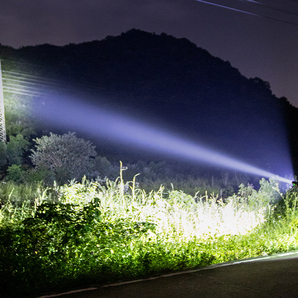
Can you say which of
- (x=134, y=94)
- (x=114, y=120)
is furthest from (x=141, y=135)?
(x=134, y=94)

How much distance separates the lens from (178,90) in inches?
1923

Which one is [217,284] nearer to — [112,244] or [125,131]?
[112,244]

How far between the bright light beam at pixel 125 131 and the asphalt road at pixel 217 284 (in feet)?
80.2

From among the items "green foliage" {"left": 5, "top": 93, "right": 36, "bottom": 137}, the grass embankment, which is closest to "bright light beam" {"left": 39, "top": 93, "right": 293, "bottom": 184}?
"green foliage" {"left": 5, "top": 93, "right": 36, "bottom": 137}

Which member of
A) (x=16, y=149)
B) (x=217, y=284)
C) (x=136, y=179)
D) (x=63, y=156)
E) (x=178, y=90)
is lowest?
(x=217, y=284)

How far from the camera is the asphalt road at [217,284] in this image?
15.6 feet

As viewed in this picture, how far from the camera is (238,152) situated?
1489 inches

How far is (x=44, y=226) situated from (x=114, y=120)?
33002 mm

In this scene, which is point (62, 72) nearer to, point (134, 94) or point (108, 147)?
point (134, 94)

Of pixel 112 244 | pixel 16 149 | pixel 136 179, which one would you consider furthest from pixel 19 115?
pixel 112 244

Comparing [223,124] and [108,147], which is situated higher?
[223,124]

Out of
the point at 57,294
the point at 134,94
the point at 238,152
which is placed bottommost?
the point at 57,294

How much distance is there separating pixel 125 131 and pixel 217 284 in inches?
1256

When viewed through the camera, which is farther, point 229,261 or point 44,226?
point 229,261
